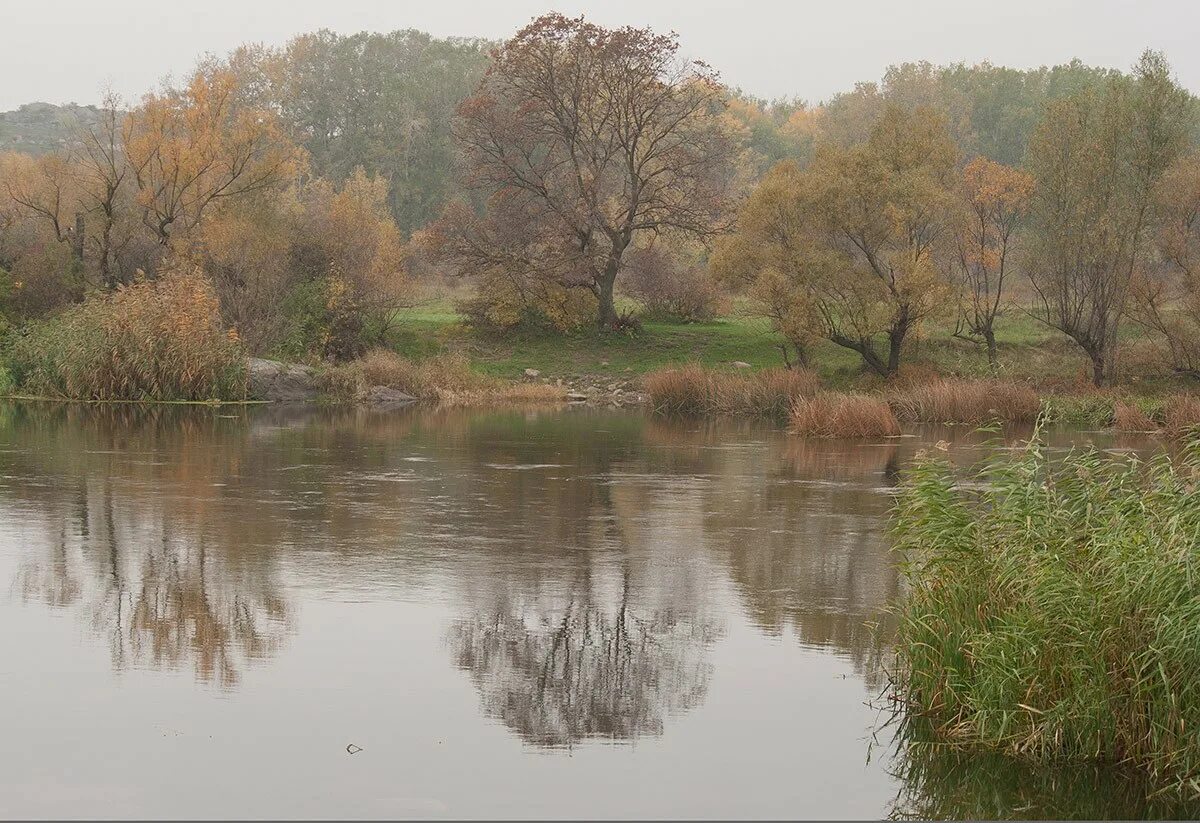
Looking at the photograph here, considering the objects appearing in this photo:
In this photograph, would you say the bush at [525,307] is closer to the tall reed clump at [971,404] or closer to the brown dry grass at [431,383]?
the brown dry grass at [431,383]

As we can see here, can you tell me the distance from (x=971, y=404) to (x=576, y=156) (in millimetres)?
20436

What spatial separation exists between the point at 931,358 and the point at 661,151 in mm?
11858

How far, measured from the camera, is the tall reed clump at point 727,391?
1582 inches

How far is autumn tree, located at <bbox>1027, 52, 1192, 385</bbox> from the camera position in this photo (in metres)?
41.2

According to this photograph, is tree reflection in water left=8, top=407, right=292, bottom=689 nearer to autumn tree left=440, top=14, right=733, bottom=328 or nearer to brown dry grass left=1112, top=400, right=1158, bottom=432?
brown dry grass left=1112, top=400, right=1158, bottom=432

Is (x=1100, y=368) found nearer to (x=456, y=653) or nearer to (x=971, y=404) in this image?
(x=971, y=404)

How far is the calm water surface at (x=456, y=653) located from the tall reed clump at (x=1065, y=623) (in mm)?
347

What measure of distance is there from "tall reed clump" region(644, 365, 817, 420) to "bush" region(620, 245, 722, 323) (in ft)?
34.1

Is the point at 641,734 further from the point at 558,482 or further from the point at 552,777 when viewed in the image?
the point at 558,482

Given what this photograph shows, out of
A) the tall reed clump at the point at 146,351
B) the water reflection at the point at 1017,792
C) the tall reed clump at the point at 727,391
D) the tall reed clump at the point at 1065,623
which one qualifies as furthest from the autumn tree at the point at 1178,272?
the water reflection at the point at 1017,792

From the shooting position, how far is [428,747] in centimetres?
939

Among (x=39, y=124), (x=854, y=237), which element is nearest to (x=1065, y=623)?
(x=854, y=237)

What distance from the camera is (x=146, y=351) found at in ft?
124

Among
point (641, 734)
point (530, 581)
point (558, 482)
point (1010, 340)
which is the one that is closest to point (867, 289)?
point (1010, 340)
